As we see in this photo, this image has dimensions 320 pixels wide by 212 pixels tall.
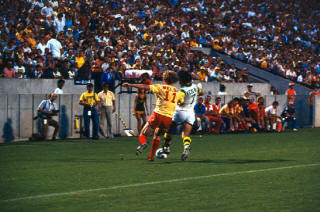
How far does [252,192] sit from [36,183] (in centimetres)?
328

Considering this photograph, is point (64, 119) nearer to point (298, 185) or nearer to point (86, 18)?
point (86, 18)

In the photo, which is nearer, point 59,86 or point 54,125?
point 54,125

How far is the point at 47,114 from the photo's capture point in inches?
819

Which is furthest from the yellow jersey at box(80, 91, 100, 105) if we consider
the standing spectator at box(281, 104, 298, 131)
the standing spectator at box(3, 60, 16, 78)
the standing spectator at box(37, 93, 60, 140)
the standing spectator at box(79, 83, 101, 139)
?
the standing spectator at box(281, 104, 298, 131)

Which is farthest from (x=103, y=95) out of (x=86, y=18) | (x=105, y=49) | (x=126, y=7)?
(x=126, y=7)

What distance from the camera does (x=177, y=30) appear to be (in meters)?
31.1

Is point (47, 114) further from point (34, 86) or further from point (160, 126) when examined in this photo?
point (160, 126)

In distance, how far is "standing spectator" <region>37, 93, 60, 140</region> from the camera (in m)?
20.7

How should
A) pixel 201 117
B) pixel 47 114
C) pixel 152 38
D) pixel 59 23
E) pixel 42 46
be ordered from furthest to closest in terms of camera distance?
pixel 152 38, pixel 59 23, pixel 201 117, pixel 42 46, pixel 47 114

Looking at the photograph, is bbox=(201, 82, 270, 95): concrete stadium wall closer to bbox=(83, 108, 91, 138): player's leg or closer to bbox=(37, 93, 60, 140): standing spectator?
bbox=(83, 108, 91, 138): player's leg

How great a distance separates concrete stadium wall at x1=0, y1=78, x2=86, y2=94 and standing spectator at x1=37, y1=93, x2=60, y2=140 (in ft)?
4.58

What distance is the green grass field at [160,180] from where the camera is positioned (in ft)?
26.3

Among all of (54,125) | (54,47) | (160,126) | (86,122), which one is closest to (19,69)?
(54,47)

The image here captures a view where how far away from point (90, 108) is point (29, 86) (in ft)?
7.25
